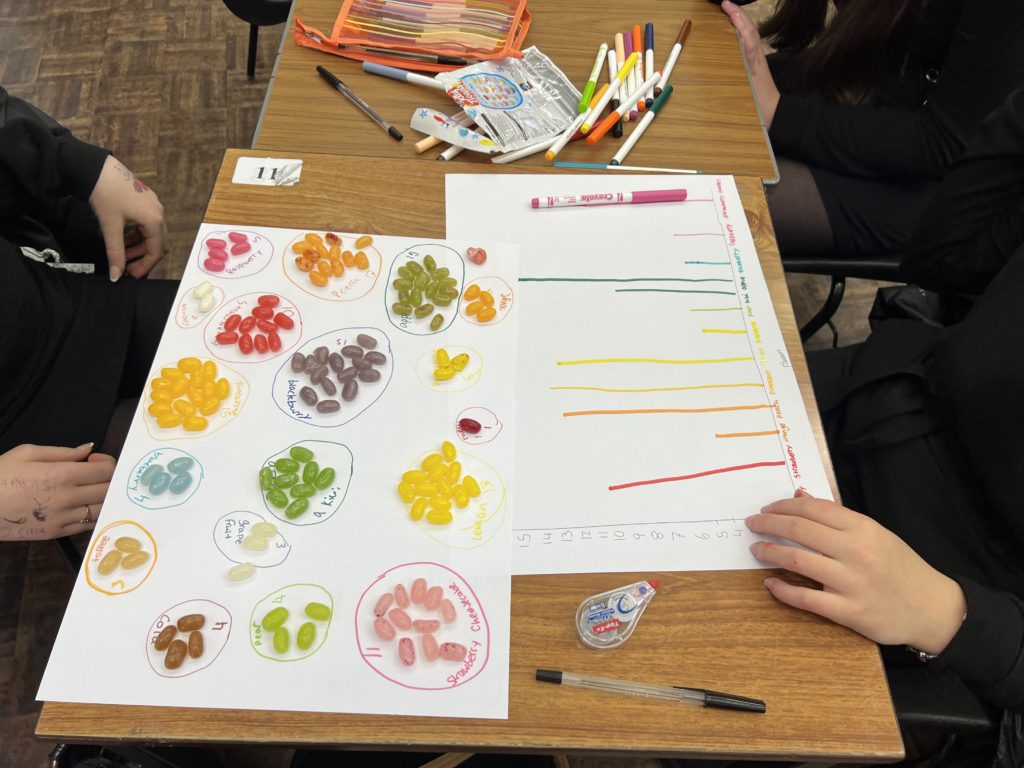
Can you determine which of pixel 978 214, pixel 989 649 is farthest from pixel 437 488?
pixel 978 214

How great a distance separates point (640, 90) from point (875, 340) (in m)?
0.51

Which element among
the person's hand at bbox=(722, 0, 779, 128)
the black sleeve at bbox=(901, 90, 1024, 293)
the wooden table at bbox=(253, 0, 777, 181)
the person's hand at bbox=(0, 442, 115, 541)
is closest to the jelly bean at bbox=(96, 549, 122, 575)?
the person's hand at bbox=(0, 442, 115, 541)

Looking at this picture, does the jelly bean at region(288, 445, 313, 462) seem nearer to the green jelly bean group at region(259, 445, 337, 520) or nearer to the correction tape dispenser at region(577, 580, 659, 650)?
the green jelly bean group at region(259, 445, 337, 520)

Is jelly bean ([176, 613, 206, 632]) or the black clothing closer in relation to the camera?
jelly bean ([176, 613, 206, 632])

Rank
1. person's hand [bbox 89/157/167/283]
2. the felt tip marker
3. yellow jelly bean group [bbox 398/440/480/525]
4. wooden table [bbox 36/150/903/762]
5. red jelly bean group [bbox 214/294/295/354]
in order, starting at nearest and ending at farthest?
1. wooden table [bbox 36/150/903/762]
2. yellow jelly bean group [bbox 398/440/480/525]
3. red jelly bean group [bbox 214/294/295/354]
4. the felt tip marker
5. person's hand [bbox 89/157/167/283]

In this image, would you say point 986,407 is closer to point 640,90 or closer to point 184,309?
point 640,90

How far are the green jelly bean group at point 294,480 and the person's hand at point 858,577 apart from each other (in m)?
0.42

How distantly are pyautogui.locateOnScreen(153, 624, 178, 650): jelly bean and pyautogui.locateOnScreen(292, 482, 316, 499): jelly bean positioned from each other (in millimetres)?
146

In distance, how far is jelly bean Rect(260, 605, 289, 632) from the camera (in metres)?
0.56

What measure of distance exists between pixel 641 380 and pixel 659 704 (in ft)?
1.07

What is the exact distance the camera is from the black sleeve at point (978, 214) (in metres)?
0.93

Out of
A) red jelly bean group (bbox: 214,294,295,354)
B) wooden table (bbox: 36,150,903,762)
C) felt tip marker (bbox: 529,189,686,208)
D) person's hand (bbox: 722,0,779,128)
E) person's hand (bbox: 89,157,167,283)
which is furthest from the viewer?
person's hand (bbox: 722,0,779,128)

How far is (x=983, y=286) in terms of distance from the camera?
3.43 feet

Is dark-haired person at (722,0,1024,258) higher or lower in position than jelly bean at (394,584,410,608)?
higher
